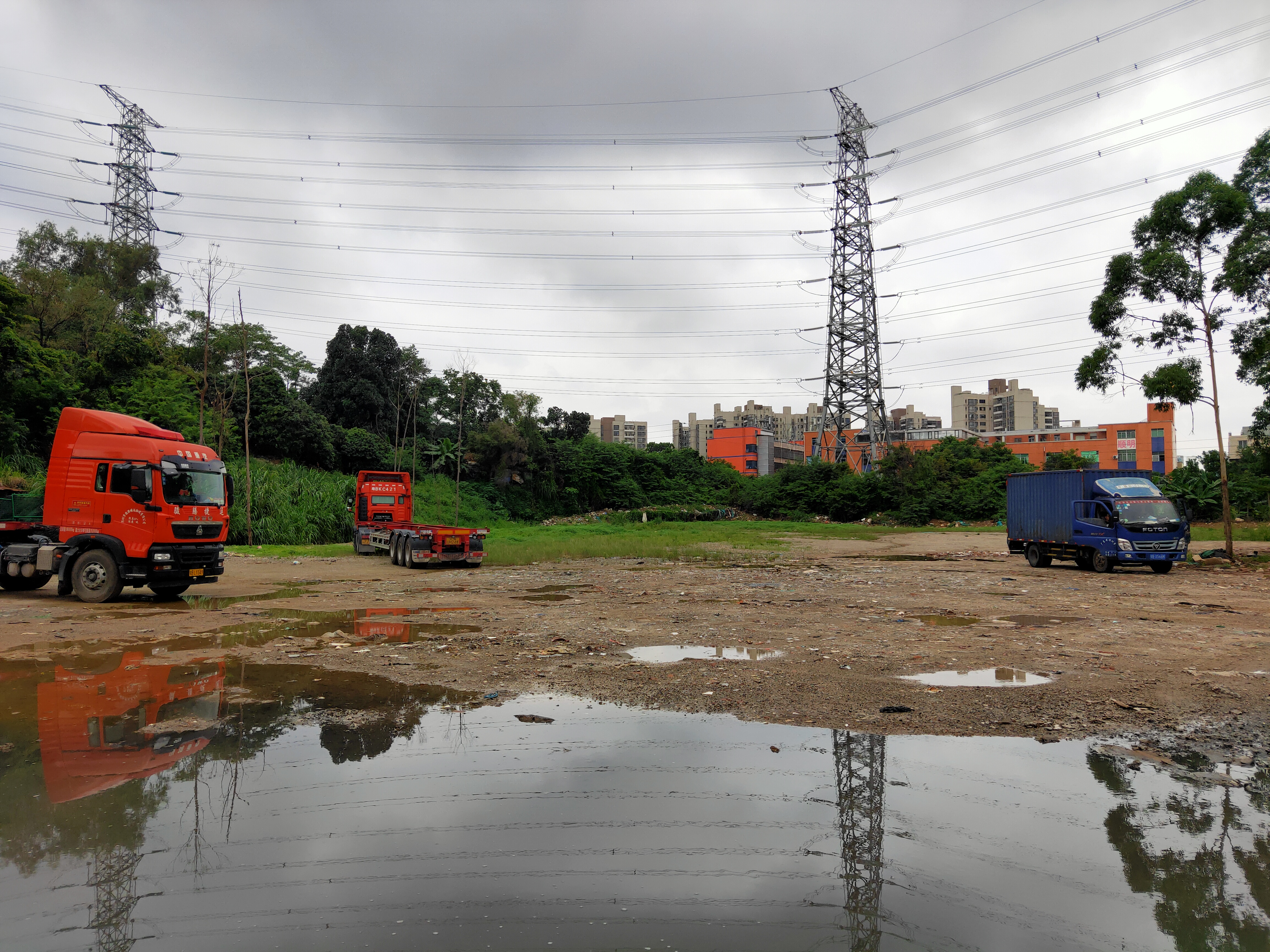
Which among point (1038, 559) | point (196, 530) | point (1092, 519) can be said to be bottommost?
point (1038, 559)

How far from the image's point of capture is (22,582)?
53.5ft

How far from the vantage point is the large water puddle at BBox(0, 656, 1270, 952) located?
133 inches

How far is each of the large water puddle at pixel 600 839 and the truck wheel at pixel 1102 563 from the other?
17.6m

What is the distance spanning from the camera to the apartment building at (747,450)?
10625cm

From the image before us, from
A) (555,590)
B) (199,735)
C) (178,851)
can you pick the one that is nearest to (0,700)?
(199,735)

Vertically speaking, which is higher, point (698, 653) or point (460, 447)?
point (460, 447)

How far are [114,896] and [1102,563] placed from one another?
914 inches

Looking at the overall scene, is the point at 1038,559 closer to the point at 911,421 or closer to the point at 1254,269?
the point at 1254,269

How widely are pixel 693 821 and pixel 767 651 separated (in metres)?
5.21

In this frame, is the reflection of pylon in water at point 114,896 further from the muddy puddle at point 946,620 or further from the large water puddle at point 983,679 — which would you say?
the muddy puddle at point 946,620

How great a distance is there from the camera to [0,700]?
7.19m

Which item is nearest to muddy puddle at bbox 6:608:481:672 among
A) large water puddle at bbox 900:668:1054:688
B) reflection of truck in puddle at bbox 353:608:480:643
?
reflection of truck in puddle at bbox 353:608:480:643

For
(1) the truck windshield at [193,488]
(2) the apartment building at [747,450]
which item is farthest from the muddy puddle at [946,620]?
(2) the apartment building at [747,450]

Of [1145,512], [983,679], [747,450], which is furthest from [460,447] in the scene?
[747,450]
